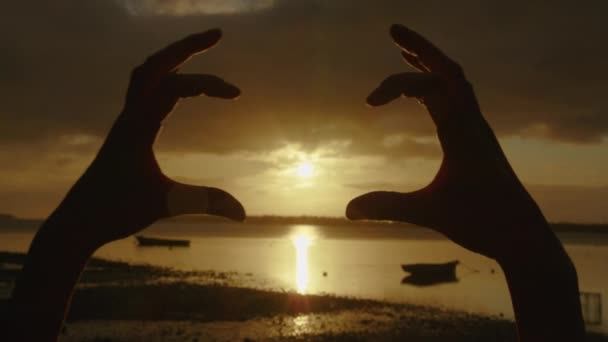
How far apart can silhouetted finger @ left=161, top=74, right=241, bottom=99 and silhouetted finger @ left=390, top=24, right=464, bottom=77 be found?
637 millimetres

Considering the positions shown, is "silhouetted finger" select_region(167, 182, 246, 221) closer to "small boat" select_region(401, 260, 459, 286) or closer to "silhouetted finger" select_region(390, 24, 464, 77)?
"silhouetted finger" select_region(390, 24, 464, 77)

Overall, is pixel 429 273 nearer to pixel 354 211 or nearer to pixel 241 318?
pixel 241 318

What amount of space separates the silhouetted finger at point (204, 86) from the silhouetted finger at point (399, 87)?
18.8 inches

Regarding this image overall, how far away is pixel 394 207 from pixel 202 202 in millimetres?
660

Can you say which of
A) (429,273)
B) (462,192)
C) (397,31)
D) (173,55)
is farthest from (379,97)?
(429,273)

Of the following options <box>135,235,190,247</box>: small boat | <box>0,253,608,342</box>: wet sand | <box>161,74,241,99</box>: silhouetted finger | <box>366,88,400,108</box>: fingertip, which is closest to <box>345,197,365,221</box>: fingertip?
<box>366,88,400,108</box>: fingertip

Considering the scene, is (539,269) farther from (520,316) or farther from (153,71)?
(153,71)

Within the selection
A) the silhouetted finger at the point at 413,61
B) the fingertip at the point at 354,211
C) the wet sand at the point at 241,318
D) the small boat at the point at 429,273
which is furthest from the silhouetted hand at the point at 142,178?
the small boat at the point at 429,273

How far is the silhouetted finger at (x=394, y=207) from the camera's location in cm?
203

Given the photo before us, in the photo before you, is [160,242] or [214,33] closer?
[214,33]

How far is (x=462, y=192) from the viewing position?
2.03 m

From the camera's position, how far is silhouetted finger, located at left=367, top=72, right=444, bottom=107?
2.02 meters

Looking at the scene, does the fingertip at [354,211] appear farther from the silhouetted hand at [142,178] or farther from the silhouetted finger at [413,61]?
the silhouetted finger at [413,61]

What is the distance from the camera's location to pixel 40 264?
1.97 metres
